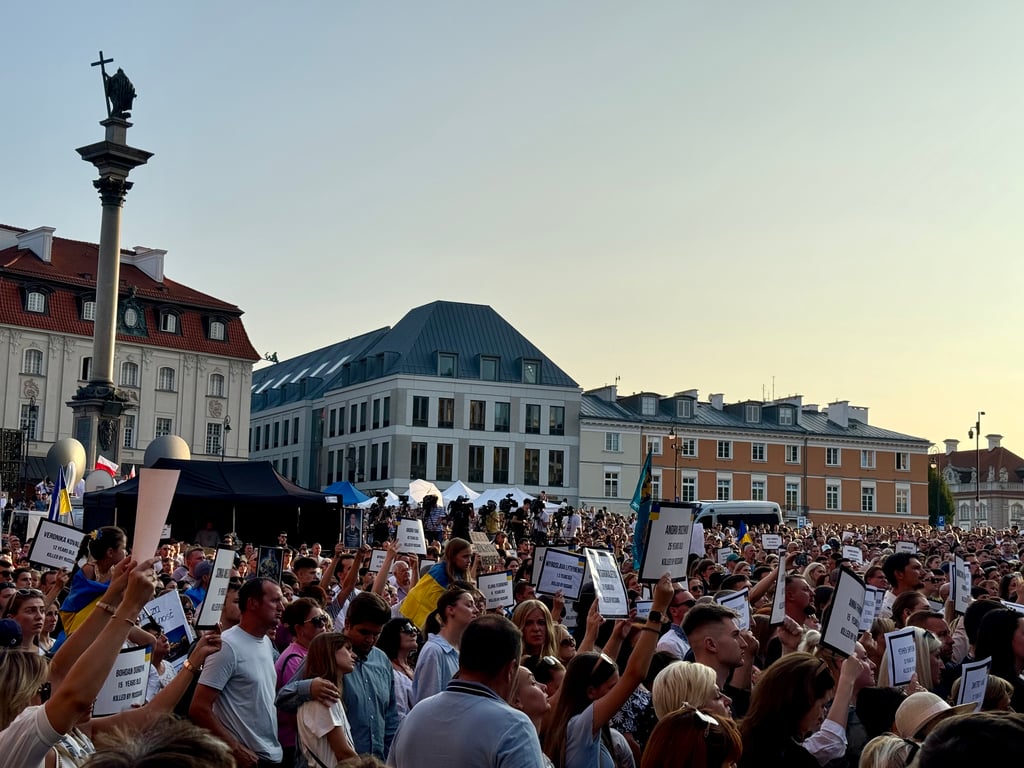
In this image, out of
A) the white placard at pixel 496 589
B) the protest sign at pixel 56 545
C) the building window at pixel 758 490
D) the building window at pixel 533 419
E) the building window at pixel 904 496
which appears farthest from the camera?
the building window at pixel 904 496

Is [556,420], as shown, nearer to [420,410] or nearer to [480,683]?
[420,410]

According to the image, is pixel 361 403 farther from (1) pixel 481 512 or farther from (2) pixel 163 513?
(2) pixel 163 513

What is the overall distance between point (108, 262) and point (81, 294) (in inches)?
1614

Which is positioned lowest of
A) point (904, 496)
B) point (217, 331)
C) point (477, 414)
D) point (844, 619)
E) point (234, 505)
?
point (844, 619)

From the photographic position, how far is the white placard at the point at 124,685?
264 inches

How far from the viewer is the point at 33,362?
78438 millimetres

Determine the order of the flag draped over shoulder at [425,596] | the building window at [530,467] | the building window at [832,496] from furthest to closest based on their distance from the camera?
the building window at [832,496] → the building window at [530,467] → the flag draped over shoulder at [425,596]

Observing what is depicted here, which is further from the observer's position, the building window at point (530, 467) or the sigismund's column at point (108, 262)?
the building window at point (530, 467)

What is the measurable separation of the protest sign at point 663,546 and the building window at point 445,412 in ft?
262

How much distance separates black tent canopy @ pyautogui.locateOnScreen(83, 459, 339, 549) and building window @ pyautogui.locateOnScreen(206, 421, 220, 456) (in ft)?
174

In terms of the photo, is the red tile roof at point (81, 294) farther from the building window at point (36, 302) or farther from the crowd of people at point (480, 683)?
the crowd of people at point (480, 683)

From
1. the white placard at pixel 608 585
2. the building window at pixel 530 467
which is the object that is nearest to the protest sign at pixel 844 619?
the white placard at pixel 608 585

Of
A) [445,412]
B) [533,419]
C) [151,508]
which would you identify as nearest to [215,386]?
[445,412]

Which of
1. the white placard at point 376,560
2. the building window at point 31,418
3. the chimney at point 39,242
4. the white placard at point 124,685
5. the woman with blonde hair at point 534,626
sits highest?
the chimney at point 39,242
